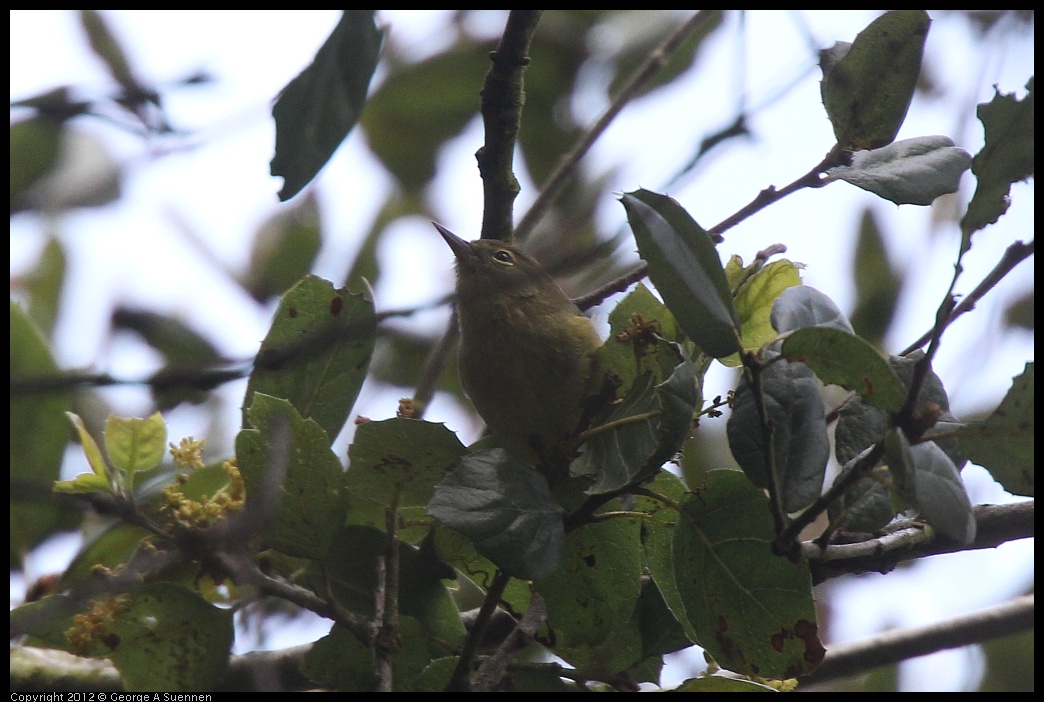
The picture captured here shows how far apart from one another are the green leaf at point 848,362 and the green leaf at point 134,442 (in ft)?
3.88

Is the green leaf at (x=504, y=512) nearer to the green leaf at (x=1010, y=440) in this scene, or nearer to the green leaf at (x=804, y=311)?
the green leaf at (x=804, y=311)

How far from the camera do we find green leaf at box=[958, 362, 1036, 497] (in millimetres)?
1455

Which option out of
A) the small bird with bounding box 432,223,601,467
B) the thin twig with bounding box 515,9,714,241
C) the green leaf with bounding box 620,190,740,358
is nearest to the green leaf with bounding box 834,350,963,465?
the green leaf with bounding box 620,190,740,358

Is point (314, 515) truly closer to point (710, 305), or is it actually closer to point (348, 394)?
point (348, 394)

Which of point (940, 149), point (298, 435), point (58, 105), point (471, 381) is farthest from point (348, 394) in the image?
point (940, 149)

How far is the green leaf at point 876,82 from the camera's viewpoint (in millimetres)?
1685

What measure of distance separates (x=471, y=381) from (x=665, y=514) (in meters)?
0.77

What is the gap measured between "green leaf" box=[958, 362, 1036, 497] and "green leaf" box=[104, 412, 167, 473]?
1.41 metres

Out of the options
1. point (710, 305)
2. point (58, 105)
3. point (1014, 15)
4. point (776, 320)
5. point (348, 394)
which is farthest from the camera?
point (1014, 15)

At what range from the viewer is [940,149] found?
5.61 ft

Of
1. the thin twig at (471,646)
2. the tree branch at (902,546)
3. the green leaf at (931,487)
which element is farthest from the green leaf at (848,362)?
the thin twig at (471,646)

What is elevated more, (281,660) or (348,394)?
(348,394)

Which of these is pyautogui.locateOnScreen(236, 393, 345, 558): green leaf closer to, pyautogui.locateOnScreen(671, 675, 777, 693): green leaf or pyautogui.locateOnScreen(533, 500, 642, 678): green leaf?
pyautogui.locateOnScreen(533, 500, 642, 678): green leaf

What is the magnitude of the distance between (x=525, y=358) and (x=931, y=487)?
1142 mm
